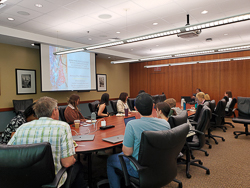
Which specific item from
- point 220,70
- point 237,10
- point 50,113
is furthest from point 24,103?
point 220,70

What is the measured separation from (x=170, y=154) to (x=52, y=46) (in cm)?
563

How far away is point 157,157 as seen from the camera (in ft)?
5.09

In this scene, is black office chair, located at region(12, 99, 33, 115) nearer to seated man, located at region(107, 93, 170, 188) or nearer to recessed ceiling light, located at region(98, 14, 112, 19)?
recessed ceiling light, located at region(98, 14, 112, 19)

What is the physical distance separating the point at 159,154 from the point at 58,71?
17.9 feet

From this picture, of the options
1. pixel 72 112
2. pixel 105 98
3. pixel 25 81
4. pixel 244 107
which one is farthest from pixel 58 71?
pixel 244 107

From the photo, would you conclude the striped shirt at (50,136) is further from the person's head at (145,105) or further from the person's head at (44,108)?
the person's head at (145,105)

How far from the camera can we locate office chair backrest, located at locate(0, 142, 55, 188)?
4.11 ft

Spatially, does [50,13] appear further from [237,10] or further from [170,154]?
[237,10]

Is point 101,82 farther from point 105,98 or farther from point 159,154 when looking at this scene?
point 159,154

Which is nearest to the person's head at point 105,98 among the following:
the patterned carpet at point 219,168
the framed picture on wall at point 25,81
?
the patterned carpet at point 219,168

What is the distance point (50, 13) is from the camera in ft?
13.0

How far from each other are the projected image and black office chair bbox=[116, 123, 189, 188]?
200 inches

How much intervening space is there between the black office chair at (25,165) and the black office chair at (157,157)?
0.73 meters

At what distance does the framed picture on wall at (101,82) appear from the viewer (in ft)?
28.3
